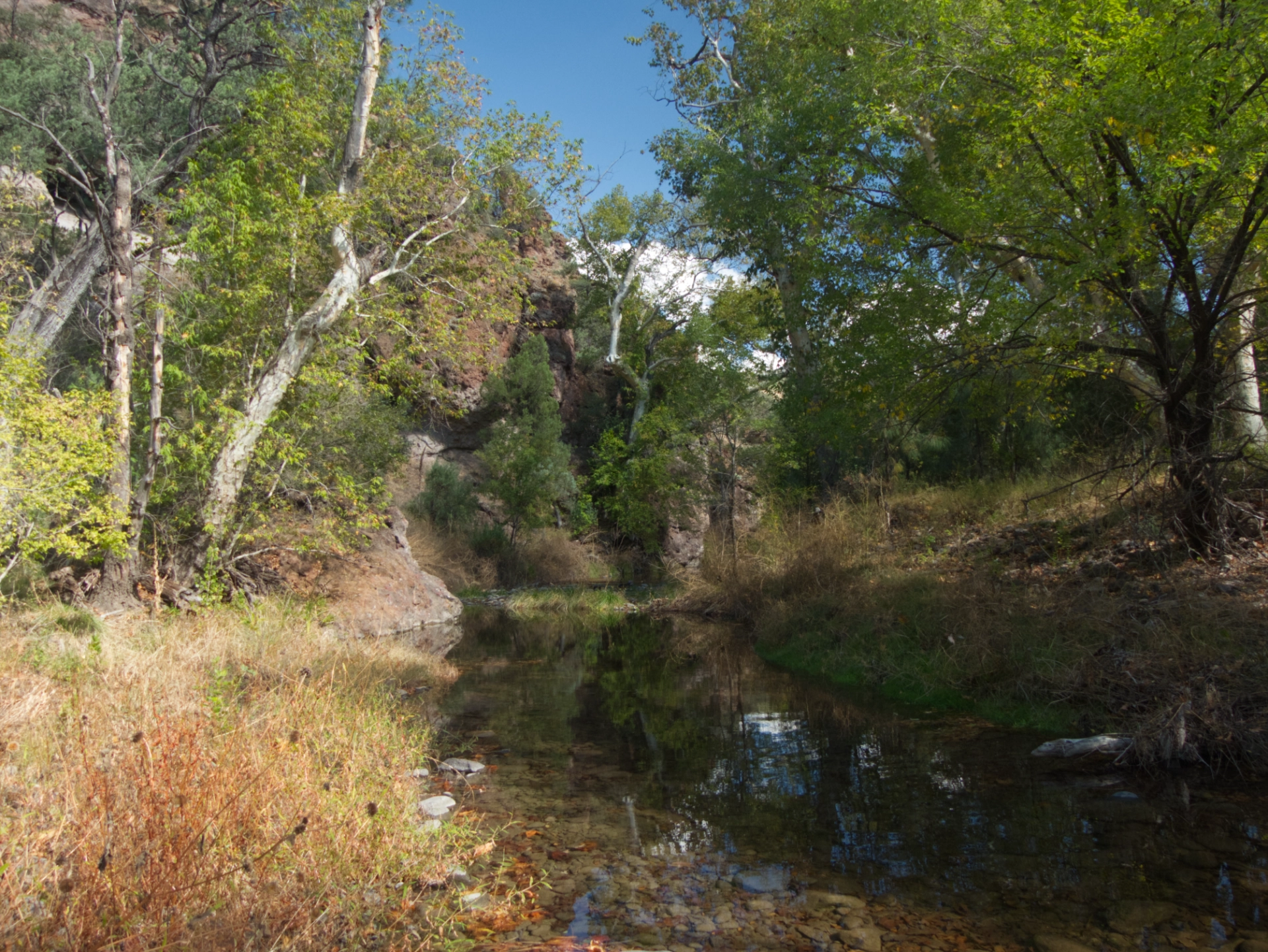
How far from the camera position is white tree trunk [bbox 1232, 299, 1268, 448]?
31.9 ft

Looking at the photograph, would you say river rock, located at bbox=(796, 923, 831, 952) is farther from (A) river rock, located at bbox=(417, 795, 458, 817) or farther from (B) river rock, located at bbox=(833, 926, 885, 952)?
(A) river rock, located at bbox=(417, 795, 458, 817)

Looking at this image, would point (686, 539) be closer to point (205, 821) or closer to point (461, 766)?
point (461, 766)

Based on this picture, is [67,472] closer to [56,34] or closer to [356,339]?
[356,339]

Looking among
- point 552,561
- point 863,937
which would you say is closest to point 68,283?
point 552,561

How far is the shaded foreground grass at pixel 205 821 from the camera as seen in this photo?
9.40 feet

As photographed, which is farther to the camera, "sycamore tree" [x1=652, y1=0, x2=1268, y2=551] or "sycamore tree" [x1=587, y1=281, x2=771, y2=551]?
"sycamore tree" [x1=587, y1=281, x2=771, y2=551]

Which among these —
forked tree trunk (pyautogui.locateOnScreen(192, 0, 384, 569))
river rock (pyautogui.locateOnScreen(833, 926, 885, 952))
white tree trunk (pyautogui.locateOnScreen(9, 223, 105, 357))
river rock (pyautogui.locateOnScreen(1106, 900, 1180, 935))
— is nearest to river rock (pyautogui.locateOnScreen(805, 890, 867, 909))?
river rock (pyautogui.locateOnScreen(833, 926, 885, 952))

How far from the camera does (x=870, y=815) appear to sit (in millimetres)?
5684

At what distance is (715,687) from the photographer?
36.3 ft

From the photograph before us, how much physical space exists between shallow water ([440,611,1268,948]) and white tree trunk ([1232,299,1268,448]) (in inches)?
216

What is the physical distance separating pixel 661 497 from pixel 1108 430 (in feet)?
50.4

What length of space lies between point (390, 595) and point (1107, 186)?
15304 millimetres

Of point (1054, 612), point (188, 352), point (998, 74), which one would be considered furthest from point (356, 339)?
point (1054, 612)

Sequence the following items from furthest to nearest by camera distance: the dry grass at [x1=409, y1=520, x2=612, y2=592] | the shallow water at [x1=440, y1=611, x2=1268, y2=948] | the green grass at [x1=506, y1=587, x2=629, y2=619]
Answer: the dry grass at [x1=409, y1=520, x2=612, y2=592], the green grass at [x1=506, y1=587, x2=629, y2=619], the shallow water at [x1=440, y1=611, x2=1268, y2=948]
